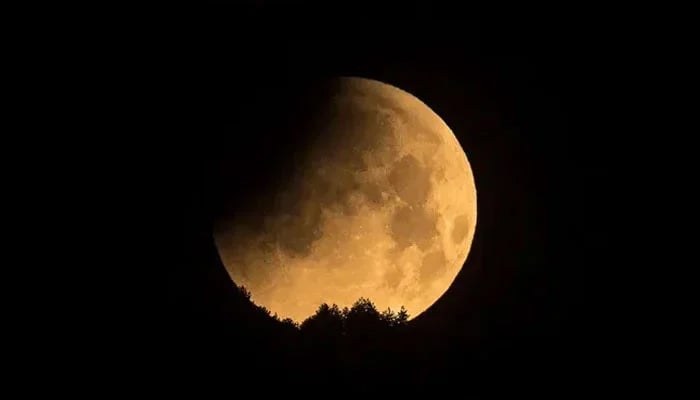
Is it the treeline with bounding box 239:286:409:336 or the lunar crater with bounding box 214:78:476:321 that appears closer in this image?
the treeline with bounding box 239:286:409:336

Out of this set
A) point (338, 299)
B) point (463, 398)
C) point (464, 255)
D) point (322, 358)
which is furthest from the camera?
point (464, 255)

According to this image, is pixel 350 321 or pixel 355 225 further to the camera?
pixel 355 225

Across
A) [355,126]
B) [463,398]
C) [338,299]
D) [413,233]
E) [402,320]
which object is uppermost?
[355,126]

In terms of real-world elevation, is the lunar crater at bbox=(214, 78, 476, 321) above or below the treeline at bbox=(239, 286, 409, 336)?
above

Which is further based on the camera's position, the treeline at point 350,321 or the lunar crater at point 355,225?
the lunar crater at point 355,225

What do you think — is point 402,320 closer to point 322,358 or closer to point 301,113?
point 322,358

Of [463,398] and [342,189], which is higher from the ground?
[342,189]

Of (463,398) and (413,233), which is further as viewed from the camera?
(413,233)

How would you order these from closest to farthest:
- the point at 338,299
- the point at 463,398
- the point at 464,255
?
the point at 463,398, the point at 338,299, the point at 464,255

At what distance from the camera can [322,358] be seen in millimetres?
6133

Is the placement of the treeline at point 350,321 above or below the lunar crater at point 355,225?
below

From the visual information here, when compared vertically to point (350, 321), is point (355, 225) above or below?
above

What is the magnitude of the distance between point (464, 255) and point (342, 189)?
1.89 m

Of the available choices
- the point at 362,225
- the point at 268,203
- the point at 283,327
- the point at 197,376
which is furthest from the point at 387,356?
the point at 268,203
